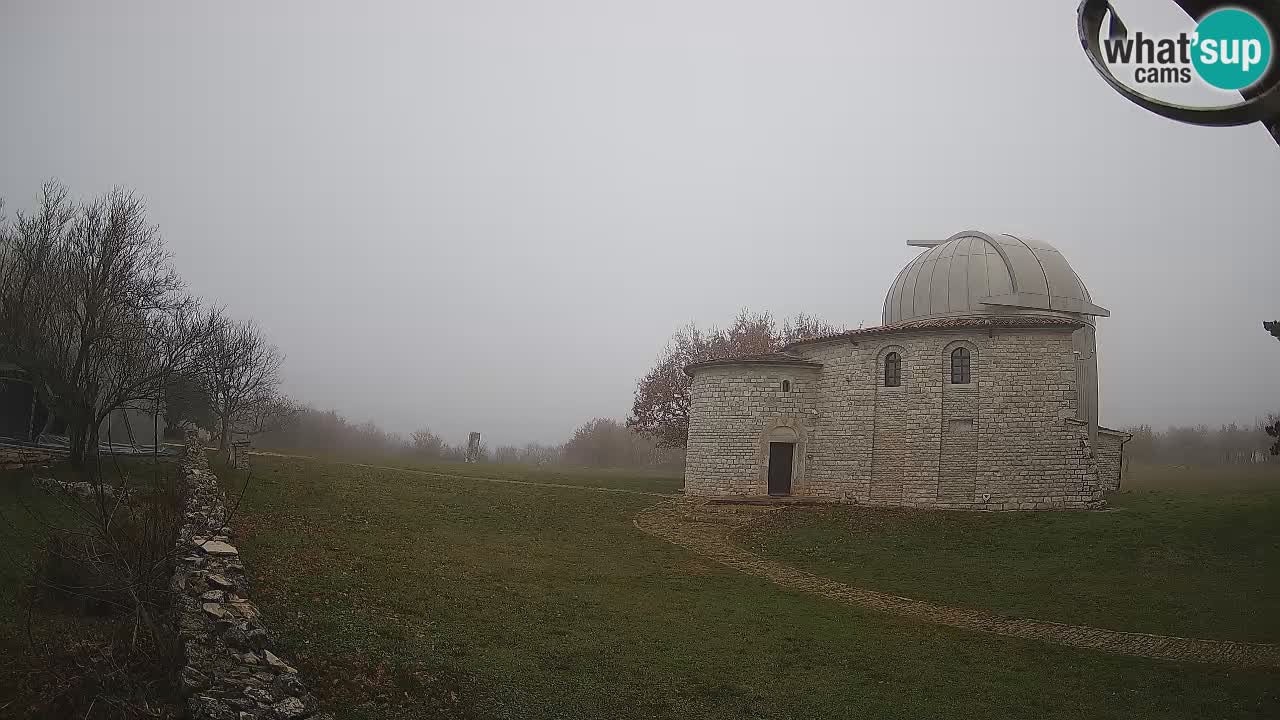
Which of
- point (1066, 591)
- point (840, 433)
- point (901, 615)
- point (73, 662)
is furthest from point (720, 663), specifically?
point (840, 433)

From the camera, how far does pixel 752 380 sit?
1024 inches

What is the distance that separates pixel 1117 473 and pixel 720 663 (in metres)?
21.2

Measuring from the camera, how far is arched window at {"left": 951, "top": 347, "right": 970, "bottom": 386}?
23.0 meters

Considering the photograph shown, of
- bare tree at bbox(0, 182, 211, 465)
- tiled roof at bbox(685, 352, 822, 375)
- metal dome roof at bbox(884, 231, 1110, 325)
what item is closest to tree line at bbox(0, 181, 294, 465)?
bare tree at bbox(0, 182, 211, 465)

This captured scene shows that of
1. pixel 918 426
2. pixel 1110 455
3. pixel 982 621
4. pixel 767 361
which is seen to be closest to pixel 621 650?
pixel 982 621

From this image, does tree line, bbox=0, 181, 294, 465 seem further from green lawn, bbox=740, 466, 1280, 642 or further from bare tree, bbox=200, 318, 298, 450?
green lawn, bbox=740, 466, 1280, 642

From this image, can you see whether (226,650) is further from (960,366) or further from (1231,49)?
(960,366)

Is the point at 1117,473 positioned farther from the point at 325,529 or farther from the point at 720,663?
the point at 325,529

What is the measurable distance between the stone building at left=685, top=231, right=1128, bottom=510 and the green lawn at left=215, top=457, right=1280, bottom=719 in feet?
34.6

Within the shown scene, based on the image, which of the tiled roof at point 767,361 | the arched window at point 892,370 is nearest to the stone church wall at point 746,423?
the tiled roof at point 767,361

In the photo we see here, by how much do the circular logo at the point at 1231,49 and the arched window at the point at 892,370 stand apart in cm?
2182

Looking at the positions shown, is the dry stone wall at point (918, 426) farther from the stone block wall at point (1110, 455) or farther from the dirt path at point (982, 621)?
the dirt path at point (982, 621)

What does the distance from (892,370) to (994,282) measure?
4.73m

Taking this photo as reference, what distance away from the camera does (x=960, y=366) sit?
23125 mm
